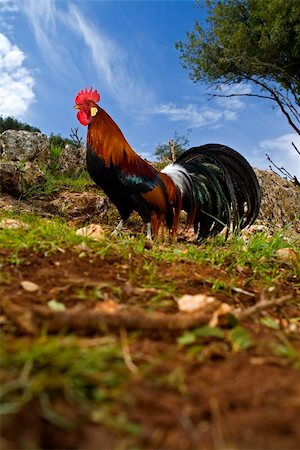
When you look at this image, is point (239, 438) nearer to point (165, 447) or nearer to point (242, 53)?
point (165, 447)

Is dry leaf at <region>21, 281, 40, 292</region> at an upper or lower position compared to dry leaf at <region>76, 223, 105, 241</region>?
lower

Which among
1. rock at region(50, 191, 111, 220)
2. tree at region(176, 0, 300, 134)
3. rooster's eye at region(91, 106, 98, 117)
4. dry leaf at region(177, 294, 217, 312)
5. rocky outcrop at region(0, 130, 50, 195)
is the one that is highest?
tree at region(176, 0, 300, 134)

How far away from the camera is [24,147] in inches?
424

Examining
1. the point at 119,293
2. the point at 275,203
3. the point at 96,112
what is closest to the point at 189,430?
the point at 119,293

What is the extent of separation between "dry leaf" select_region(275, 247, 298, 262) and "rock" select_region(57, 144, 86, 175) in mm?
8022

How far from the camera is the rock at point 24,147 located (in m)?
10.6

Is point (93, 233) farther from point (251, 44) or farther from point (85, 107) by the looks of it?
point (251, 44)

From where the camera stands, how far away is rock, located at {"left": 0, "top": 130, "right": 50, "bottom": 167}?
10.6 metres

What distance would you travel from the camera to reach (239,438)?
41.7 inches

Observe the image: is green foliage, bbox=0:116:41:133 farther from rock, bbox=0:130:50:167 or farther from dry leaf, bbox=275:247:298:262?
dry leaf, bbox=275:247:298:262

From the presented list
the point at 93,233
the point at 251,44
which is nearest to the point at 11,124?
the point at 251,44

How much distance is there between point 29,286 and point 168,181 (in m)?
4.12

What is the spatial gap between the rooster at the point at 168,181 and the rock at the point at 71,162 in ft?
17.0

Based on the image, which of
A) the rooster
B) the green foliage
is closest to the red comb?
the rooster
